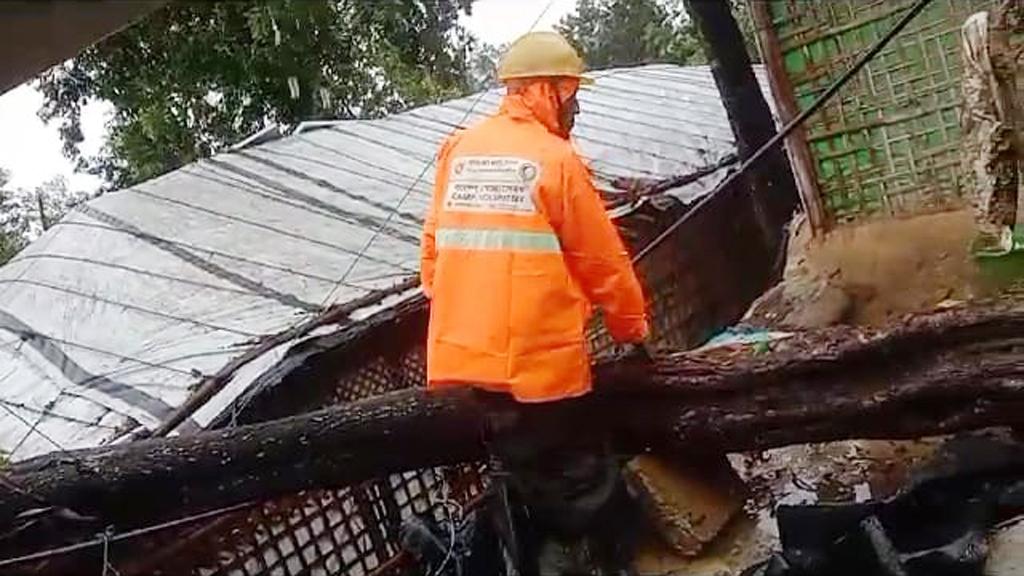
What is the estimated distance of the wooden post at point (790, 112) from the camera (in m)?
5.62

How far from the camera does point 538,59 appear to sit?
3150 millimetres

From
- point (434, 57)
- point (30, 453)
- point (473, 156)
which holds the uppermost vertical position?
point (434, 57)

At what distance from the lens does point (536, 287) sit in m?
3.07

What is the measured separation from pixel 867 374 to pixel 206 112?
10.3ft

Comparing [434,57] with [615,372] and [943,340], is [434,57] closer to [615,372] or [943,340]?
[615,372]

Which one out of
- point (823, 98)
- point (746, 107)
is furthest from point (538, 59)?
point (746, 107)

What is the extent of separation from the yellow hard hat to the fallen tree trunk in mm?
747

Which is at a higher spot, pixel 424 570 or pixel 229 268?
pixel 229 268

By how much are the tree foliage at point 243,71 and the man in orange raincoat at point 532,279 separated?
9.9 inches

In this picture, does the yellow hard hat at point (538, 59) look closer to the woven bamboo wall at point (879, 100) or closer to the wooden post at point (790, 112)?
the woven bamboo wall at point (879, 100)

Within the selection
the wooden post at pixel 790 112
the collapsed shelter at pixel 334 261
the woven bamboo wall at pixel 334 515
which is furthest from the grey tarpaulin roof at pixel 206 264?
the wooden post at pixel 790 112

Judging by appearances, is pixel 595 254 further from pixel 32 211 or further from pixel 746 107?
pixel 32 211

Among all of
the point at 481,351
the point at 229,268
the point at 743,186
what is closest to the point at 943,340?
the point at 481,351

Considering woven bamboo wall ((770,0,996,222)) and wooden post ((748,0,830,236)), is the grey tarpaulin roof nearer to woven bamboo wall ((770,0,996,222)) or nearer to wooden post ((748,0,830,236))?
wooden post ((748,0,830,236))
